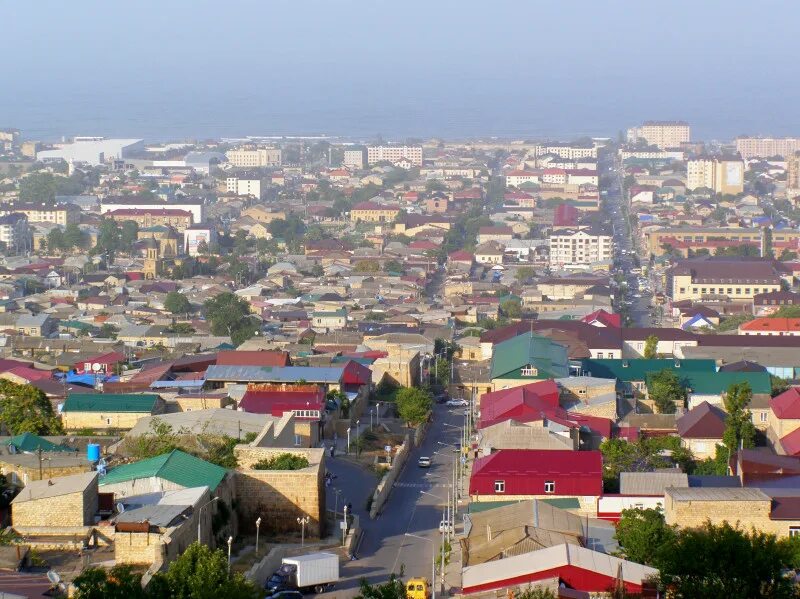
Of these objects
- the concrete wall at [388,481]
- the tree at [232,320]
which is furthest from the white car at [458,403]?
the tree at [232,320]

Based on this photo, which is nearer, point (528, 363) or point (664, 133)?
point (528, 363)

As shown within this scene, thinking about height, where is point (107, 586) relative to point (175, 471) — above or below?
above

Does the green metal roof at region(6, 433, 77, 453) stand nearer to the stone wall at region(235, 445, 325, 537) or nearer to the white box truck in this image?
the stone wall at region(235, 445, 325, 537)

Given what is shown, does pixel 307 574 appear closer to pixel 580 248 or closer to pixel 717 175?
pixel 580 248

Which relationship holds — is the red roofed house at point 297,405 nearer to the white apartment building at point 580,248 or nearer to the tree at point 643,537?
the tree at point 643,537

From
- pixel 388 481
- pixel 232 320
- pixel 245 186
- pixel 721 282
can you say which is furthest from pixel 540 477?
pixel 245 186

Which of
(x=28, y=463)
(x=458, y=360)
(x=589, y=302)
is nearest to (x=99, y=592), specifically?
(x=28, y=463)
